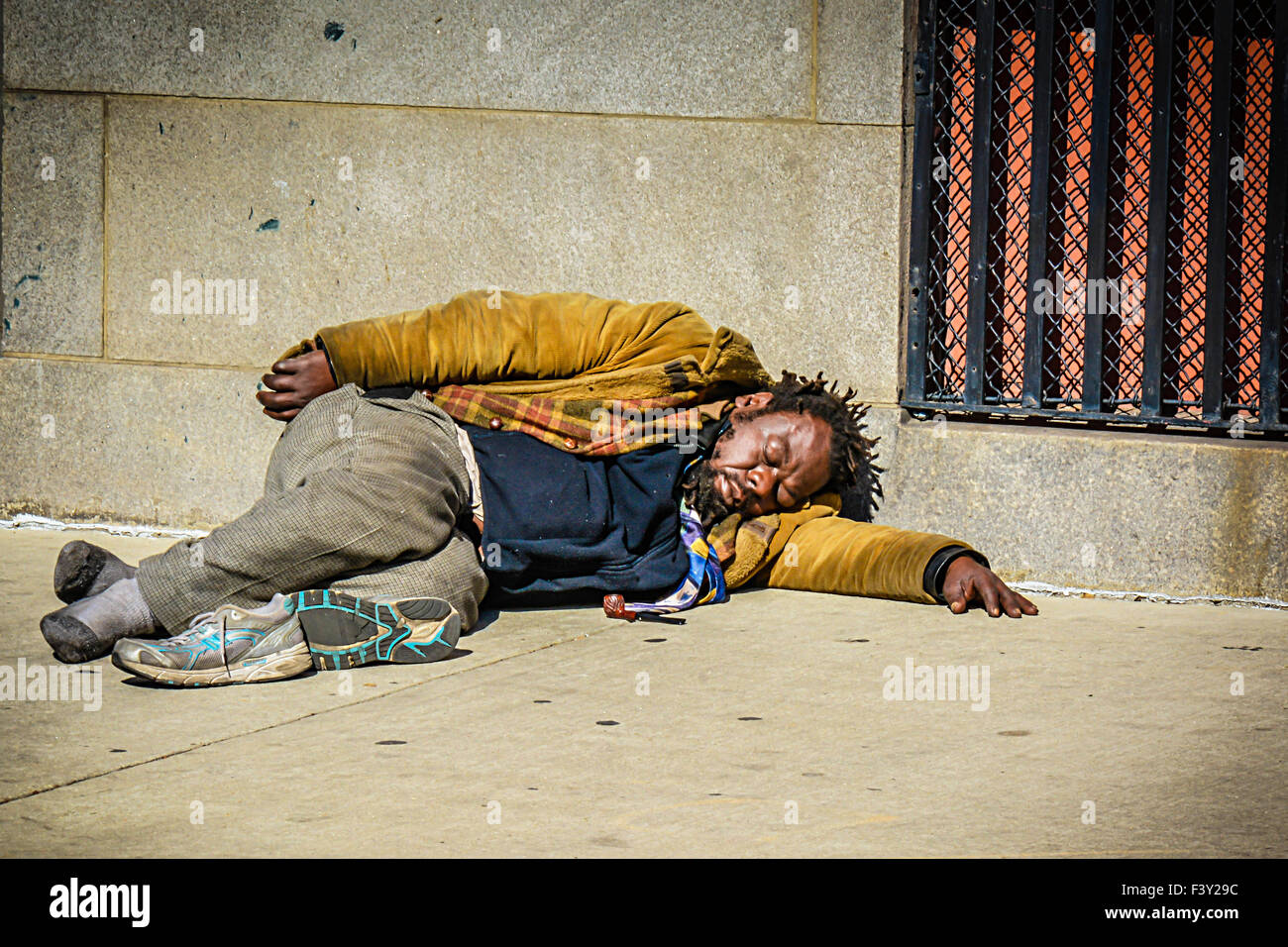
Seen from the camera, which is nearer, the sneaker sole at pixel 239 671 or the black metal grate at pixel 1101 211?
the sneaker sole at pixel 239 671

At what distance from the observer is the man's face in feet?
14.3

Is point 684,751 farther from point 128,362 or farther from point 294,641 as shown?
point 128,362

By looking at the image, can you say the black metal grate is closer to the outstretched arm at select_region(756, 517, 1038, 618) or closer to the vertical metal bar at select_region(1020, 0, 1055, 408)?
the vertical metal bar at select_region(1020, 0, 1055, 408)

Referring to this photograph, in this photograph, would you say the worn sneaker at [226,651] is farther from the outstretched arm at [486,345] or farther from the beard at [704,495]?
the beard at [704,495]

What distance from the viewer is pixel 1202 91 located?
4652 mm

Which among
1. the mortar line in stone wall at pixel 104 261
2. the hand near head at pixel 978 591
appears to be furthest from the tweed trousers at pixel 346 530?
the mortar line in stone wall at pixel 104 261

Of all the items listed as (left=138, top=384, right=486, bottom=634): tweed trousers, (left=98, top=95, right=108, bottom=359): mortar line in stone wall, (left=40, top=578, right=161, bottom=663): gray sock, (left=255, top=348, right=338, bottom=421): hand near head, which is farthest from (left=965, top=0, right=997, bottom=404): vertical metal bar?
(left=98, top=95, right=108, bottom=359): mortar line in stone wall

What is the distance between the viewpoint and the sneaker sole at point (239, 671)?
10.8 ft

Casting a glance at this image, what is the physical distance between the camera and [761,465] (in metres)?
4.40

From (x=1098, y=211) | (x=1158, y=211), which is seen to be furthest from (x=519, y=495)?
(x=1158, y=211)

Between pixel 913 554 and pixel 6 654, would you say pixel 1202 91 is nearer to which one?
pixel 913 554

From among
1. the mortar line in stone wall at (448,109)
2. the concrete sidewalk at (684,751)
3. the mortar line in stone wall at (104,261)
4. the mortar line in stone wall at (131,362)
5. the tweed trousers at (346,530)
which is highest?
the mortar line in stone wall at (448,109)

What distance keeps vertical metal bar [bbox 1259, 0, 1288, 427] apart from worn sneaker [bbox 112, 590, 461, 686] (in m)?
2.66

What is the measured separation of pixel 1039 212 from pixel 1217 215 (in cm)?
54
